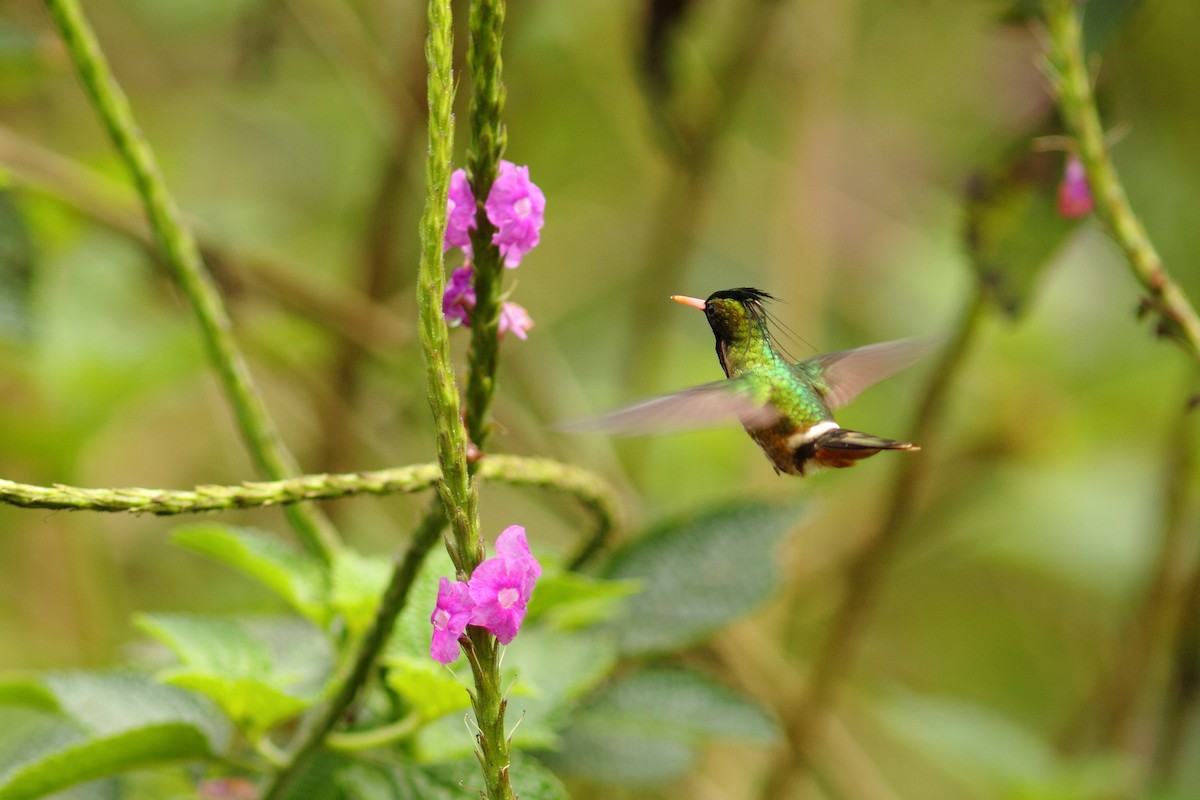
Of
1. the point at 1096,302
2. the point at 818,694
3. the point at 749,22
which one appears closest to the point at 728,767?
the point at 818,694

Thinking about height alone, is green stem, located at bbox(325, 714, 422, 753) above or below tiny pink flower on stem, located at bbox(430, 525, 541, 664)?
above

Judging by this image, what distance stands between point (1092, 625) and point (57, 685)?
281 centimetres

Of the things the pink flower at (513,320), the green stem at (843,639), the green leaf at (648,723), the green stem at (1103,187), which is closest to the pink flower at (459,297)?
the pink flower at (513,320)

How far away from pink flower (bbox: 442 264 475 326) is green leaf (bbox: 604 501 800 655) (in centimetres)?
52

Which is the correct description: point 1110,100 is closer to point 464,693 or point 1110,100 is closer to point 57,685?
point 464,693

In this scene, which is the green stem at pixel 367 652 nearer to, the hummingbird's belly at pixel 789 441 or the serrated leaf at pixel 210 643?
the serrated leaf at pixel 210 643

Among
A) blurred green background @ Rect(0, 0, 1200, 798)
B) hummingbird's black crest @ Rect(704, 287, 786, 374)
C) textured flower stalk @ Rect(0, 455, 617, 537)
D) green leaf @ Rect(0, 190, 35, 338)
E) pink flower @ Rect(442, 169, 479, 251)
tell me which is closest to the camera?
textured flower stalk @ Rect(0, 455, 617, 537)

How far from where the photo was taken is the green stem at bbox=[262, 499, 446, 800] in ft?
2.73

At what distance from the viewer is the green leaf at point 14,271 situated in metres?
1.55

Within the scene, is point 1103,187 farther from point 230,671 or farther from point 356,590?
point 230,671

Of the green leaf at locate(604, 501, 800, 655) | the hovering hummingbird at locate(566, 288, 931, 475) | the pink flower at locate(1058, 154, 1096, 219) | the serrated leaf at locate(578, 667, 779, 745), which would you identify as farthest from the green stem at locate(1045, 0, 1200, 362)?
the serrated leaf at locate(578, 667, 779, 745)

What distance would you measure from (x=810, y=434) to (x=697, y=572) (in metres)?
0.24

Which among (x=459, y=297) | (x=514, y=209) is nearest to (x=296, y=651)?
(x=459, y=297)

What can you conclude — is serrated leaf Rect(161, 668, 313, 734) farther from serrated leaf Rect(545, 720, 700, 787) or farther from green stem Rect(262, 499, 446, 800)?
serrated leaf Rect(545, 720, 700, 787)
